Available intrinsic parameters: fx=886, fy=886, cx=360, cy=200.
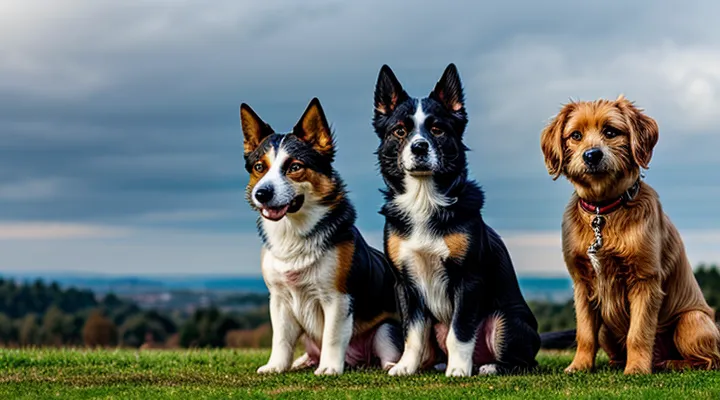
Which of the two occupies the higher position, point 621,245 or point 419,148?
point 419,148

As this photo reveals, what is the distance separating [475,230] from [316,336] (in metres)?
1.88

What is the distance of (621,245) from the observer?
812cm

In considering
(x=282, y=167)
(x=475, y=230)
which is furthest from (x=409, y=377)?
(x=282, y=167)

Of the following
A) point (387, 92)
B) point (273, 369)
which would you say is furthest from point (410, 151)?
point (273, 369)

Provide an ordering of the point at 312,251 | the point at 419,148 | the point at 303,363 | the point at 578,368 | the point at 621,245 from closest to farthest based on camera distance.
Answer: the point at 419,148, the point at 621,245, the point at 312,251, the point at 578,368, the point at 303,363

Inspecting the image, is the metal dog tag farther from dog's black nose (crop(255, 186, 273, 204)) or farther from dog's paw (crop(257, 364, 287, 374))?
dog's paw (crop(257, 364, 287, 374))

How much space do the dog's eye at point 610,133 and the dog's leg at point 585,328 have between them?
143 centimetres

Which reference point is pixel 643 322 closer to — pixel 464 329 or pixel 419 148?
pixel 464 329

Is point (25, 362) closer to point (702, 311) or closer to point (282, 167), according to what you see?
point (282, 167)

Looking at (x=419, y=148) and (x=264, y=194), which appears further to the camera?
(x=264, y=194)

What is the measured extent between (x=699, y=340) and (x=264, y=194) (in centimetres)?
439

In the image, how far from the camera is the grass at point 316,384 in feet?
24.1

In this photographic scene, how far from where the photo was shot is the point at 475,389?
7449 millimetres

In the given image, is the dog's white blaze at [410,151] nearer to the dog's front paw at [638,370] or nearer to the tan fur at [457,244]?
the tan fur at [457,244]
